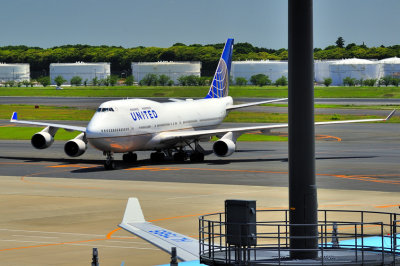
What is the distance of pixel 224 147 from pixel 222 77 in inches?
806

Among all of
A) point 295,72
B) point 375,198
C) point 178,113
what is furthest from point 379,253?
point 178,113

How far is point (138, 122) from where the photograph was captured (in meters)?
63.4

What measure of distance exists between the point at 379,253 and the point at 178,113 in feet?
178

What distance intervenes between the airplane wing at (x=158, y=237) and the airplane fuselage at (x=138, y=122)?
35.6 meters

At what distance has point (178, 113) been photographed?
2756 inches

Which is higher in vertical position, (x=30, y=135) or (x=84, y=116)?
(x=30, y=135)

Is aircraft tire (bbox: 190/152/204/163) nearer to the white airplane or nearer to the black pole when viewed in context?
the white airplane

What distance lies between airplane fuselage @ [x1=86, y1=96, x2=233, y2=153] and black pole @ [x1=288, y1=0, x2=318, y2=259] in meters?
43.8

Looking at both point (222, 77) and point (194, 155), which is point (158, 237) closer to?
point (194, 155)

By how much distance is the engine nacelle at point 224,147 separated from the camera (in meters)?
64.6

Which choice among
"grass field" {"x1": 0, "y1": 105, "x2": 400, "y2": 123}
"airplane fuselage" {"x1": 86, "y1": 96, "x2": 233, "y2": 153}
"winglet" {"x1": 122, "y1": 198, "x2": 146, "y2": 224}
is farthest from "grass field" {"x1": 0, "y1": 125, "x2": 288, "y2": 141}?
"winglet" {"x1": 122, "y1": 198, "x2": 146, "y2": 224}

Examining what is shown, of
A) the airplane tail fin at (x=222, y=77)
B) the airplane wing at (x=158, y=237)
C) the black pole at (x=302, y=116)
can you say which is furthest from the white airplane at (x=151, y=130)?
Result: the black pole at (x=302, y=116)

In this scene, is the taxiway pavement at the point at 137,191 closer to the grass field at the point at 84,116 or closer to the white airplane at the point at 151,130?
the white airplane at the point at 151,130

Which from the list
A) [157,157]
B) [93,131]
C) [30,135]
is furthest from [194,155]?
[30,135]
